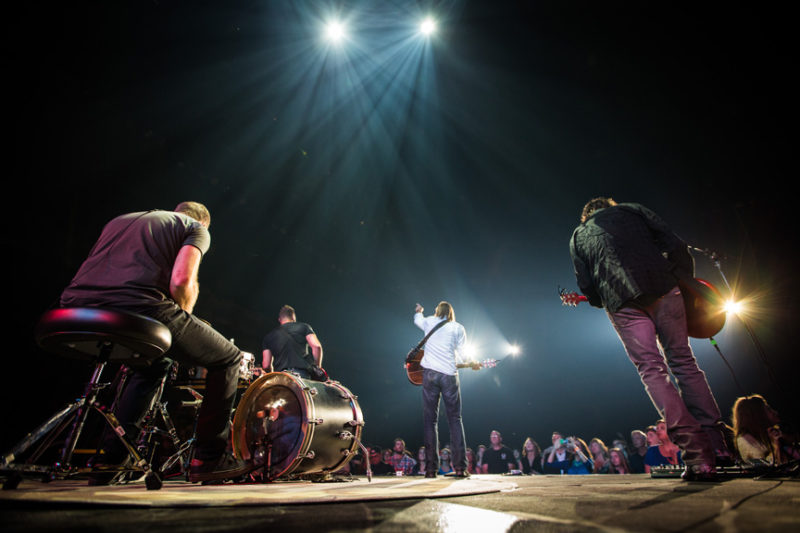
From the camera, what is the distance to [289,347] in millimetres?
4148

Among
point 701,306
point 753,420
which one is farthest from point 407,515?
point 753,420

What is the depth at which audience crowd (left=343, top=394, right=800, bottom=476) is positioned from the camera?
3352 mm

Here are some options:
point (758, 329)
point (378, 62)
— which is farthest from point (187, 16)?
point (758, 329)

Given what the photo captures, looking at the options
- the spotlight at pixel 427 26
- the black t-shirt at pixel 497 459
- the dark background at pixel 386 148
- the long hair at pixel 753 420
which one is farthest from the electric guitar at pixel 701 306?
the black t-shirt at pixel 497 459

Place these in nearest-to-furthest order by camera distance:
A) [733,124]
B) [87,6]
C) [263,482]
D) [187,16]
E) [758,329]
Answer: [263,482]
[87,6]
[187,16]
[733,124]
[758,329]

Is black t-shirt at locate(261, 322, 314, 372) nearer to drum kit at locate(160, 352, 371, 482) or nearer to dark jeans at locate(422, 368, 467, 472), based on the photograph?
drum kit at locate(160, 352, 371, 482)

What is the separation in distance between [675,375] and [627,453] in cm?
864

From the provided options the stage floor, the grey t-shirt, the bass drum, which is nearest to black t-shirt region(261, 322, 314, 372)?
the bass drum

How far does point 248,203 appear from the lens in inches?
309

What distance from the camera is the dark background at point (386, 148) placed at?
460 cm

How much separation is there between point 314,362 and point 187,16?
16.7ft

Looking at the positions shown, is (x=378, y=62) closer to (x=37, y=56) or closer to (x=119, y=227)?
(x=37, y=56)

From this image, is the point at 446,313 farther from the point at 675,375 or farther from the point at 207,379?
the point at 207,379

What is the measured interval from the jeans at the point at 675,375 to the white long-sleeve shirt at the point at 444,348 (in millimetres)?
1929
